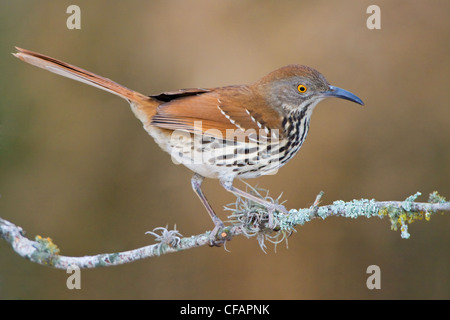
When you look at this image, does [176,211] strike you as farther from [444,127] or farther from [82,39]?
[444,127]

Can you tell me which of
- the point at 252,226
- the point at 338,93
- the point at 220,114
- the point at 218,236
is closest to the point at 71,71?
the point at 220,114

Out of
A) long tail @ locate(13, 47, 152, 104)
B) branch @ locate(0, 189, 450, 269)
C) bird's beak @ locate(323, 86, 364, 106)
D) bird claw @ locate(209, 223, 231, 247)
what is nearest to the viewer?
branch @ locate(0, 189, 450, 269)

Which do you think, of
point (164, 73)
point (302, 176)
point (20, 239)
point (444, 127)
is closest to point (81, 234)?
point (164, 73)

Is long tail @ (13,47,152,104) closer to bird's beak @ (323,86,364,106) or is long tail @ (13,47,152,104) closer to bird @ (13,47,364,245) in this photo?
bird @ (13,47,364,245)

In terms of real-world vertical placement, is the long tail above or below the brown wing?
above

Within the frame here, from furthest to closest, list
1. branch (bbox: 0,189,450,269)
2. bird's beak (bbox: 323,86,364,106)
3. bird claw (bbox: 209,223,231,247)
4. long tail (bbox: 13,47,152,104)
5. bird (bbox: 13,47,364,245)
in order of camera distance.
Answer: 1. bird's beak (bbox: 323,86,364,106)
2. bird (bbox: 13,47,364,245)
3. bird claw (bbox: 209,223,231,247)
4. long tail (bbox: 13,47,152,104)
5. branch (bbox: 0,189,450,269)

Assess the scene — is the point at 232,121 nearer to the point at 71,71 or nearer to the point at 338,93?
the point at 338,93

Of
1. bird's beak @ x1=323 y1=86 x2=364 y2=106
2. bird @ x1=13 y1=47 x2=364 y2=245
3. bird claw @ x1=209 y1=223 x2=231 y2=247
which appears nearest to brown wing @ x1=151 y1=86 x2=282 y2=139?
bird @ x1=13 y1=47 x2=364 y2=245
